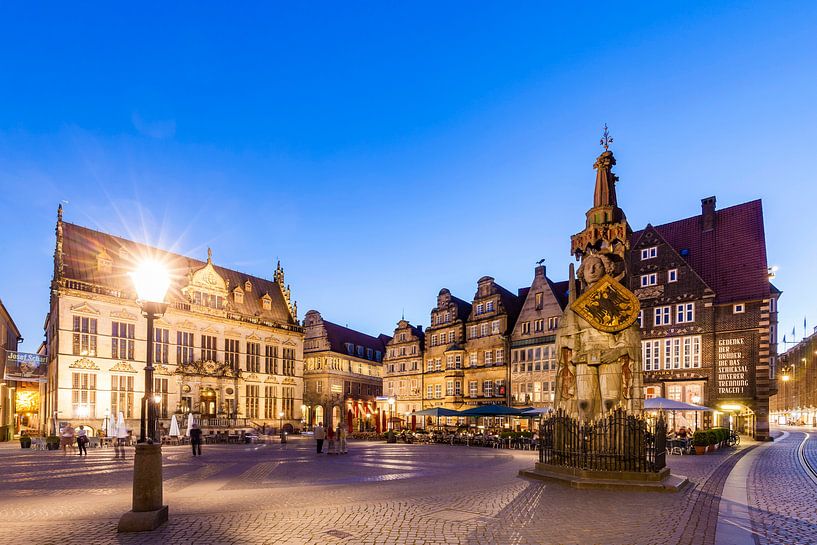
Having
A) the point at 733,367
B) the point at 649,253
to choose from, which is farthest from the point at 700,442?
the point at 649,253

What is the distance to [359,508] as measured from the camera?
11211mm

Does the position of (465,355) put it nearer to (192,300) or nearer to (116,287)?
(192,300)

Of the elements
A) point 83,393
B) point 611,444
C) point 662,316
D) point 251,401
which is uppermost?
point 662,316

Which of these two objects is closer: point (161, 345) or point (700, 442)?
point (700, 442)

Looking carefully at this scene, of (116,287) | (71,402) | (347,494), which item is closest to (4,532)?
(347,494)

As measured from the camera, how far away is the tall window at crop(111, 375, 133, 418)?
136 feet

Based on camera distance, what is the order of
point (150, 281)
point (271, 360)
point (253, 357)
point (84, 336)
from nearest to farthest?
point (150, 281) → point (84, 336) → point (253, 357) → point (271, 360)

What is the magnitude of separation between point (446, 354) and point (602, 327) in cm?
3791

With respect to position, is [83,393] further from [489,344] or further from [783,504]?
[783,504]

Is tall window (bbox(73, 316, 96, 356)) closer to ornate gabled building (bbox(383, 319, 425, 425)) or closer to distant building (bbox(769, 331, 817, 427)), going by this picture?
ornate gabled building (bbox(383, 319, 425, 425))

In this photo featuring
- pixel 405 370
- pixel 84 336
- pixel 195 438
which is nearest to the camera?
pixel 195 438

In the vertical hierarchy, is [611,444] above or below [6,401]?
above

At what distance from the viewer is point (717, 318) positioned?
3972 centimetres

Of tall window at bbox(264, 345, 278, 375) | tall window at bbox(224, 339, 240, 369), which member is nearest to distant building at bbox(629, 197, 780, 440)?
tall window at bbox(264, 345, 278, 375)
